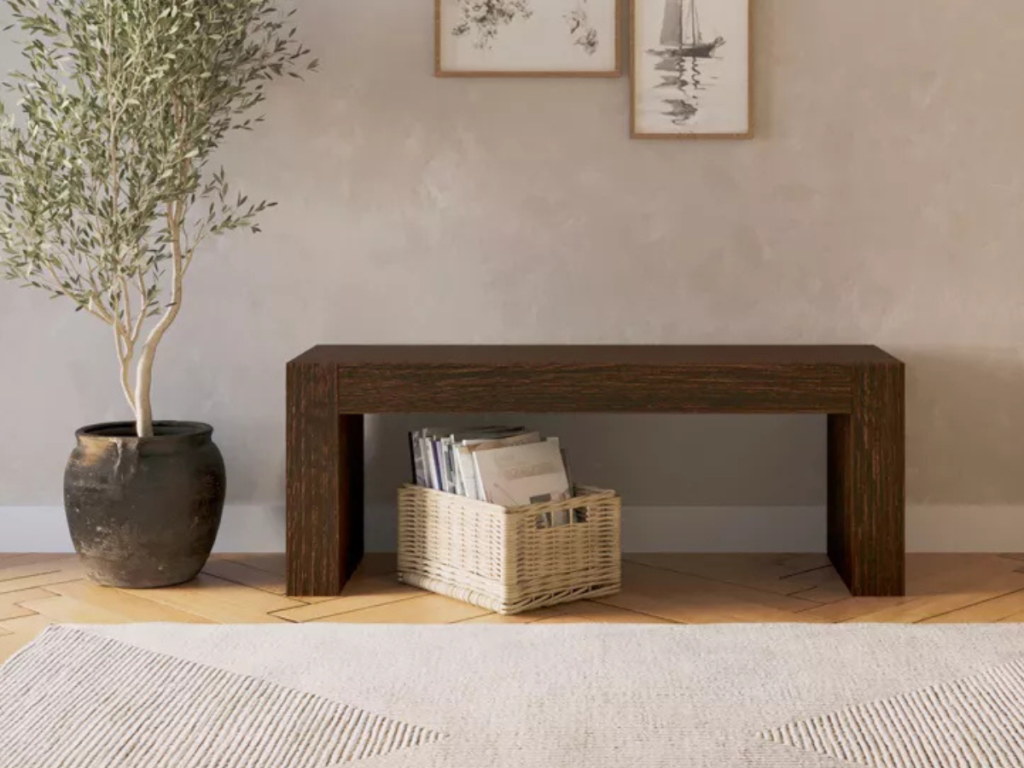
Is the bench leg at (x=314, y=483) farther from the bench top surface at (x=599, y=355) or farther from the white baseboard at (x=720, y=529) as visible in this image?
the white baseboard at (x=720, y=529)

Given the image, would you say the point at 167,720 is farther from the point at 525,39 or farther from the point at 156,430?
the point at 525,39

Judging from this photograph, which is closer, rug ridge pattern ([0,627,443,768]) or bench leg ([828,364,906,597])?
rug ridge pattern ([0,627,443,768])

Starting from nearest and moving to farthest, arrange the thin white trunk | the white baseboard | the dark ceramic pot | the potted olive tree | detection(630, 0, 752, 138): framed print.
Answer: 1. the potted olive tree
2. the dark ceramic pot
3. the thin white trunk
4. detection(630, 0, 752, 138): framed print
5. the white baseboard

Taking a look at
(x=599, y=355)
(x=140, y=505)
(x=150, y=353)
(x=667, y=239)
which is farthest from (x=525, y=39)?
(x=140, y=505)

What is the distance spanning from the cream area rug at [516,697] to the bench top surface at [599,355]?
651 millimetres

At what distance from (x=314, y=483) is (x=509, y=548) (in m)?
0.50

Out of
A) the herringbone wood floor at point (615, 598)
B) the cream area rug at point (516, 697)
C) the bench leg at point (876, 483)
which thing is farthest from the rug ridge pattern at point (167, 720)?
the bench leg at point (876, 483)

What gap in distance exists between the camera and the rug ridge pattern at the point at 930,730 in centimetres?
219

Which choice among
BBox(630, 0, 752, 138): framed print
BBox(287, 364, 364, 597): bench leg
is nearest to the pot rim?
BBox(287, 364, 364, 597): bench leg

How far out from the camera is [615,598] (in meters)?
3.30

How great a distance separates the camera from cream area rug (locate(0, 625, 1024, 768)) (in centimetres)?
221

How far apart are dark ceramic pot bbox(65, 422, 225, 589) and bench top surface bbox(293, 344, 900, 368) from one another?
0.39 m

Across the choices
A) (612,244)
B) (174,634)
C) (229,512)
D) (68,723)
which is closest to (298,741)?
(68,723)

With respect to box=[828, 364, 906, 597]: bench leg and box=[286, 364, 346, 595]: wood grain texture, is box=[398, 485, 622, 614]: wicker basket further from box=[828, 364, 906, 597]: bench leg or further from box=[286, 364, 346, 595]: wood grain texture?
box=[828, 364, 906, 597]: bench leg
